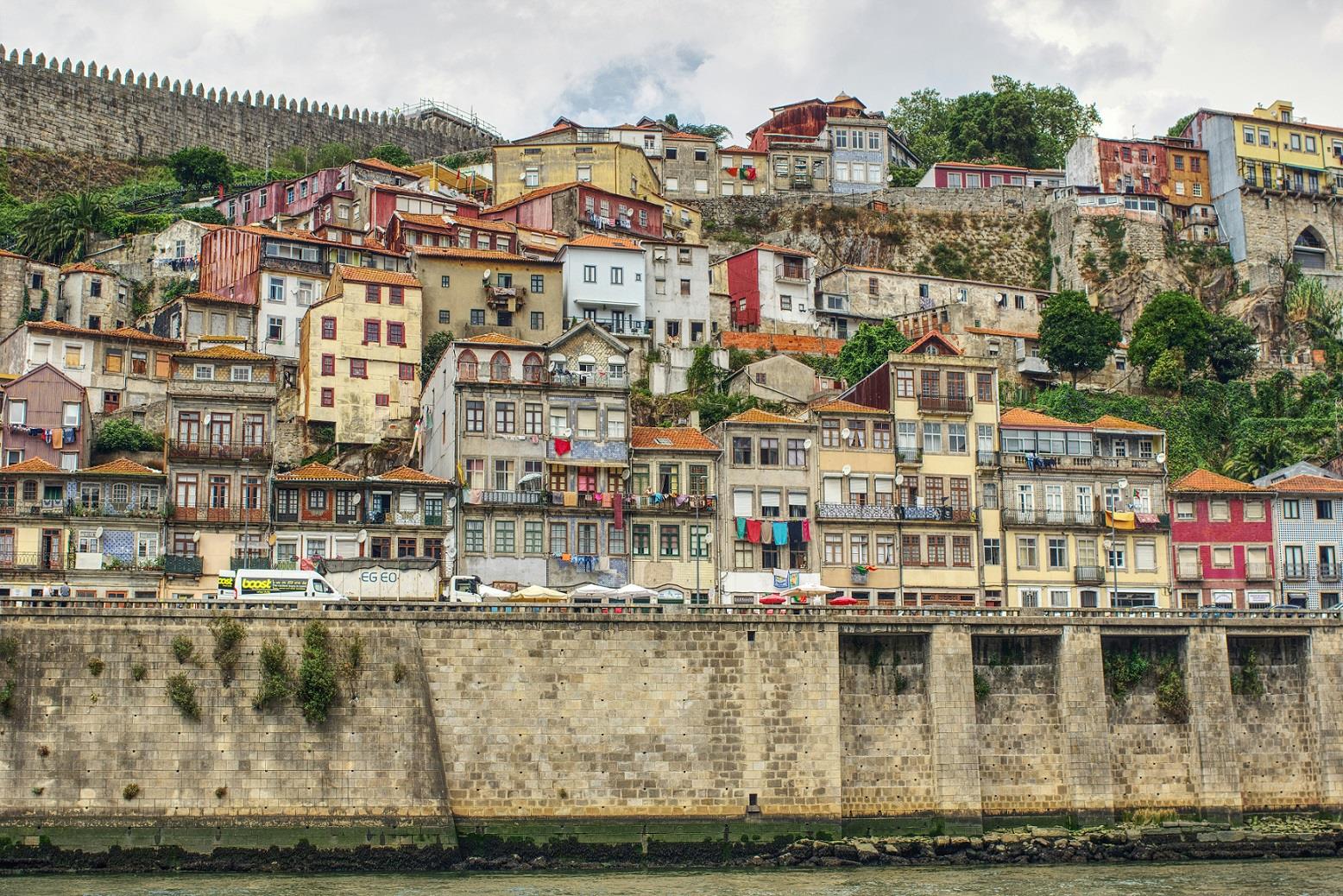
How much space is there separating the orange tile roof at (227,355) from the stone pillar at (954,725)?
32911mm

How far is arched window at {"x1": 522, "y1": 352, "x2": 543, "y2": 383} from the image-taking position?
76125mm

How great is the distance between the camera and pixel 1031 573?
253ft

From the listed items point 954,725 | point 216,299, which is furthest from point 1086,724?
point 216,299

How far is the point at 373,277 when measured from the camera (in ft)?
284

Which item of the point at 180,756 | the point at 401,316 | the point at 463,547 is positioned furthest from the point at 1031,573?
the point at 180,756

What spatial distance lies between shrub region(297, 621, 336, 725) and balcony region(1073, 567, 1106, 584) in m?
34.8

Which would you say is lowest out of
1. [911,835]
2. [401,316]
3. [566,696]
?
[911,835]

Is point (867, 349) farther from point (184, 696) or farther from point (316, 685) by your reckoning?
point (184, 696)

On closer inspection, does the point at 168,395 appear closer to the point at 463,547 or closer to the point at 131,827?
the point at 463,547

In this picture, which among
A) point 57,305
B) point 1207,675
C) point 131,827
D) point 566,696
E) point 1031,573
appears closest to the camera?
point 131,827

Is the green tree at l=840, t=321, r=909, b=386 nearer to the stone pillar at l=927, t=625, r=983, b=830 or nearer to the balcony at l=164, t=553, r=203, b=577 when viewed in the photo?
the stone pillar at l=927, t=625, r=983, b=830

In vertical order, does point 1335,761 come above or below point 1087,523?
below

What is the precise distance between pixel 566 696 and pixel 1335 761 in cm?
2820

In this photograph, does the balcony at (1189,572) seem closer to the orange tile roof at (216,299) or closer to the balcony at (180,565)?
the balcony at (180,565)
